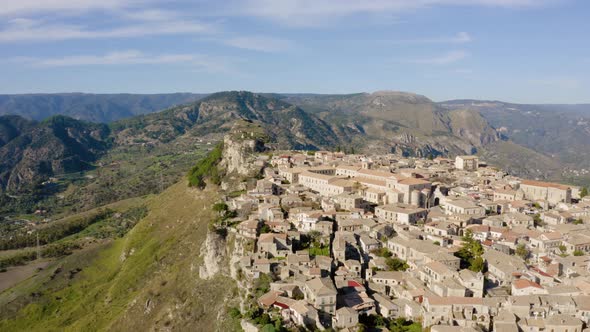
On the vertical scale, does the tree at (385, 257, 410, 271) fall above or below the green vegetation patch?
below

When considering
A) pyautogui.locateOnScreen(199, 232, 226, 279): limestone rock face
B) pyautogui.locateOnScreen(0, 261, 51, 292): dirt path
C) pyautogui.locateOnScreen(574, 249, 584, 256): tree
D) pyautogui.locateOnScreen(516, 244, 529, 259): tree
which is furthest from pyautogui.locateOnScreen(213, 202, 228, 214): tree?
pyautogui.locateOnScreen(0, 261, 51, 292): dirt path

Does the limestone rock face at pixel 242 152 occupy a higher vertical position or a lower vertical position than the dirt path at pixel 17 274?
higher

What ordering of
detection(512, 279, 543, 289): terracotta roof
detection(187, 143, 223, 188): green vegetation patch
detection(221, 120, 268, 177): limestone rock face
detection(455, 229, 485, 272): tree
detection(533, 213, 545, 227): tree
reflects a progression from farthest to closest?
1. detection(187, 143, 223, 188): green vegetation patch
2. detection(221, 120, 268, 177): limestone rock face
3. detection(533, 213, 545, 227): tree
4. detection(455, 229, 485, 272): tree
5. detection(512, 279, 543, 289): terracotta roof

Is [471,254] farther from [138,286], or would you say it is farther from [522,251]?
[138,286]

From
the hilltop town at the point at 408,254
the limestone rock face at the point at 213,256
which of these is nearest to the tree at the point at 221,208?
the hilltop town at the point at 408,254

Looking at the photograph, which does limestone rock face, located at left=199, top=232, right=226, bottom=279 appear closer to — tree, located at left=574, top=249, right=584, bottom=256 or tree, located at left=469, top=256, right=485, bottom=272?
tree, located at left=469, top=256, right=485, bottom=272

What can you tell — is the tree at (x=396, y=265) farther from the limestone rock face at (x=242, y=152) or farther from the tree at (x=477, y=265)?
the limestone rock face at (x=242, y=152)

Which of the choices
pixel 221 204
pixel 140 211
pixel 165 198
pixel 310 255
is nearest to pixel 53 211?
pixel 140 211
